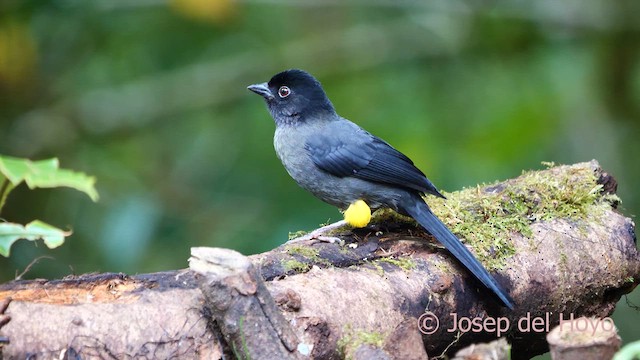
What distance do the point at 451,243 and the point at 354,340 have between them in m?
0.99

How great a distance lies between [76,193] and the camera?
22.3 feet

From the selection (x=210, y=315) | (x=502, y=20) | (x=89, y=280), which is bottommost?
(x=210, y=315)

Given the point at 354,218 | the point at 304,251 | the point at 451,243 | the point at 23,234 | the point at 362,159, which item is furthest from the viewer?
the point at 362,159

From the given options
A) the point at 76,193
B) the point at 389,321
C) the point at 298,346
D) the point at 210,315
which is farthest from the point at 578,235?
the point at 76,193

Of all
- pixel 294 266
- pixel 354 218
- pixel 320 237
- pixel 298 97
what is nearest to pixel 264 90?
pixel 298 97

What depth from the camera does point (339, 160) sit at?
4848 millimetres

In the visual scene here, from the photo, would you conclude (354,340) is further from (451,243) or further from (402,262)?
(451,243)

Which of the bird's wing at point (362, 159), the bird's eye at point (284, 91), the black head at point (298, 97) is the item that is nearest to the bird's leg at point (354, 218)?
the bird's wing at point (362, 159)

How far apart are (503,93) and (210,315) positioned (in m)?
4.49

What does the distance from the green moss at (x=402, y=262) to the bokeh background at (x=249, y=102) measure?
2322mm

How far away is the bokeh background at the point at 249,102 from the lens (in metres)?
6.55

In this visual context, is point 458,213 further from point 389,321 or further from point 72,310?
point 72,310

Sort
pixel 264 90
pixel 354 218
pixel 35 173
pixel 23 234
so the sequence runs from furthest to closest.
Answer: pixel 264 90
pixel 354 218
pixel 35 173
pixel 23 234

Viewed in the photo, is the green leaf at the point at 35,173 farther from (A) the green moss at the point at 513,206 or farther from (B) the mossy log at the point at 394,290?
(A) the green moss at the point at 513,206
